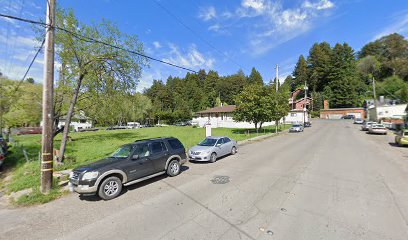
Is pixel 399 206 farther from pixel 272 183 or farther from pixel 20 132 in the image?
pixel 20 132

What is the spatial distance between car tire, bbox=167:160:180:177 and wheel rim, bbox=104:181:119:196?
248cm

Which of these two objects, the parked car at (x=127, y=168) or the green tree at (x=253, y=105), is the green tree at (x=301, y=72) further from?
the parked car at (x=127, y=168)

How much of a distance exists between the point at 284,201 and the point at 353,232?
180 centimetres

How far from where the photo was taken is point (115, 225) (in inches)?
191

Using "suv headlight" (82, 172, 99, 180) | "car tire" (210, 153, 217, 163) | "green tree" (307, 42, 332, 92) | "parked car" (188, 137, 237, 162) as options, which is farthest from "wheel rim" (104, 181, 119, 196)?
"green tree" (307, 42, 332, 92)

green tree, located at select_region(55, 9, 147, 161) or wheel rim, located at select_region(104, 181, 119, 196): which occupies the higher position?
green tree, located at select_region(55, 9, 147, 161)

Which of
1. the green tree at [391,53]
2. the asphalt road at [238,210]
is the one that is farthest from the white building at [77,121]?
the green tree at [391,53]

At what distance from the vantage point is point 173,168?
9062mm

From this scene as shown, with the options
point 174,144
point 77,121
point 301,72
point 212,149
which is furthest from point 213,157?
point 301,72

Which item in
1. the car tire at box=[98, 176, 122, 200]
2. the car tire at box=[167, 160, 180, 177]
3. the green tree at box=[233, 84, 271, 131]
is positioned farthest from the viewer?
the green tree at box=[233, 84, 271, 131]

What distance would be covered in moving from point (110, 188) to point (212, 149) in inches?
251

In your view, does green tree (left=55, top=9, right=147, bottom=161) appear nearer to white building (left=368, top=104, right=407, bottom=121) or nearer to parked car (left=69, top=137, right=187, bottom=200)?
parked car (left=69, top=137, right=187, bottom=200)

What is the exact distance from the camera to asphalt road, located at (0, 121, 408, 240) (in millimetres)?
4320

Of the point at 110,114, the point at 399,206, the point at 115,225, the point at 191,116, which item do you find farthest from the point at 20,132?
the point at 399,206
